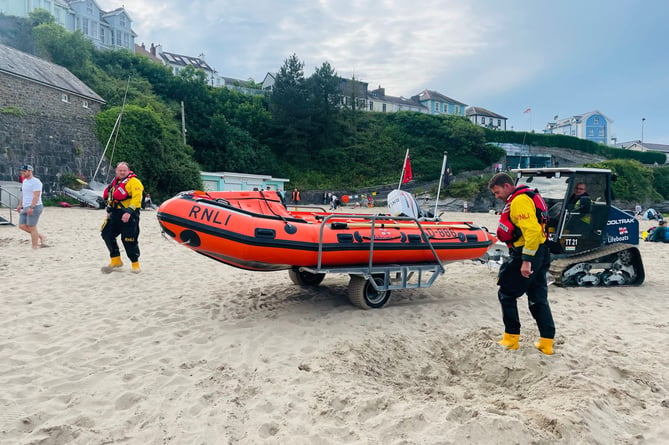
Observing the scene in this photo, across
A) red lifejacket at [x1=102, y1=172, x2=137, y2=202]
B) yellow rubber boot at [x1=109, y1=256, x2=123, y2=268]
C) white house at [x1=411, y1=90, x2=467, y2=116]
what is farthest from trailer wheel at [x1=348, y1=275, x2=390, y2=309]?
white house at [x1=411, y1=90, x2=467, y2=116]

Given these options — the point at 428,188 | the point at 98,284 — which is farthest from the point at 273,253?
the point at 428,188

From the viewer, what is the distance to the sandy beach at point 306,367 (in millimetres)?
2627

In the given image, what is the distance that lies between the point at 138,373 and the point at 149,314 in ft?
4.84

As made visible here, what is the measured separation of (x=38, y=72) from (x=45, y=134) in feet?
11.5

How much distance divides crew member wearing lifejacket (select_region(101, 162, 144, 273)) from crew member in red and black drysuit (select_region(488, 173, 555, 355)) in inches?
200

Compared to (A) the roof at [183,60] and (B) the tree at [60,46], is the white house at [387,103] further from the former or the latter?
(B) the tree at [60,46]

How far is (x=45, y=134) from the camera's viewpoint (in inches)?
782

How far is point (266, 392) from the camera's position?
309cm

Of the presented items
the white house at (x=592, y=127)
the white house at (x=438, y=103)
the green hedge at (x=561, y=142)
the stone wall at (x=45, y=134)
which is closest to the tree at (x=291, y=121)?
the stone wall at (x=45, y=134)

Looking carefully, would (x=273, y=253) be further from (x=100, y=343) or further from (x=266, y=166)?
(x=266, y=166)

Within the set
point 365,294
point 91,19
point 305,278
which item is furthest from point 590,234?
point 91,19

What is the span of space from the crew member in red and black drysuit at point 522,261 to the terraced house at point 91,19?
4762cm

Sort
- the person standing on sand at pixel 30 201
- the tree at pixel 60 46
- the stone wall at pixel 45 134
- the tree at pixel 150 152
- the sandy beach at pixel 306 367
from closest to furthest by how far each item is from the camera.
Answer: the sandy beach at pixel 306 367 → the person standing on sand at pixel 30 201 → the stone wall at pixel 45 134 → the tree at pixel 150 152 → the tree at pixel 60 46

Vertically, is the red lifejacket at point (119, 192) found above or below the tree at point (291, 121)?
below
